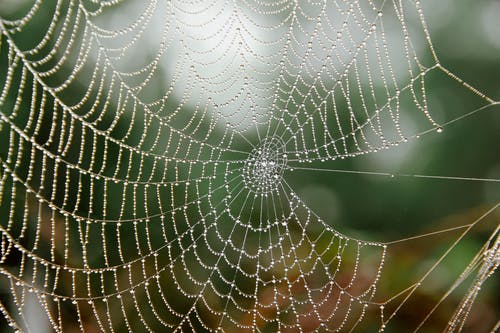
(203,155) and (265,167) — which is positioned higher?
(203,155)

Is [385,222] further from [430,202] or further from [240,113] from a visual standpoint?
[240,113]

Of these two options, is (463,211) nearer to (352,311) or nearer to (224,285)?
(352,311)

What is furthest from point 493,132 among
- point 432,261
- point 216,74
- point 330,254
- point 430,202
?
point 216,74

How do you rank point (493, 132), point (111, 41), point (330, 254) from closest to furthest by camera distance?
1. point (111, 41)
2. point (330, 254)
3. point (493, 132)

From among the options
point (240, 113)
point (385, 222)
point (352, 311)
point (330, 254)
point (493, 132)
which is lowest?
point (352, 311)

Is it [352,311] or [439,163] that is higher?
[439,163]

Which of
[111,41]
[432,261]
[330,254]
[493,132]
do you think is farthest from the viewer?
[493,132]

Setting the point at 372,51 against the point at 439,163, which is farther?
the point at 439,163

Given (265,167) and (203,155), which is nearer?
(265,167)
